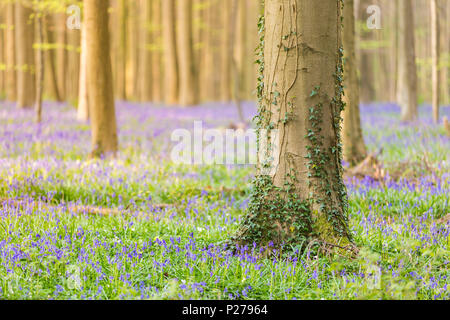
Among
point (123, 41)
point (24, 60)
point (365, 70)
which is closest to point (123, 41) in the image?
point (123, 41)

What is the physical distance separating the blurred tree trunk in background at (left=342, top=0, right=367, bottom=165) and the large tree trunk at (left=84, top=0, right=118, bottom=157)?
14.2 ft

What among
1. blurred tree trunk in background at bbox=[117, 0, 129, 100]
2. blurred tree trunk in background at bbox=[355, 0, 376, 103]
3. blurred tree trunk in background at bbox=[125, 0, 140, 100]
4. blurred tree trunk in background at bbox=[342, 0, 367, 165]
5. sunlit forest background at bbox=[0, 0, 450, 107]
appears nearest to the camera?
blurred tree trunk in background at bbox=[342, 0, 367, 165]

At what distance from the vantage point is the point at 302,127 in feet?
14.7

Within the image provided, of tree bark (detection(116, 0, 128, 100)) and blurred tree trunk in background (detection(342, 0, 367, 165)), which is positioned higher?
tree bark (detection(116, 0, 128, 100))

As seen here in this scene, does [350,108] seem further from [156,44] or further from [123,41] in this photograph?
[156,44]

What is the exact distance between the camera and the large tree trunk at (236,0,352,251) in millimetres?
4457

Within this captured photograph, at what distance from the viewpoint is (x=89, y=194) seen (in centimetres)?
690

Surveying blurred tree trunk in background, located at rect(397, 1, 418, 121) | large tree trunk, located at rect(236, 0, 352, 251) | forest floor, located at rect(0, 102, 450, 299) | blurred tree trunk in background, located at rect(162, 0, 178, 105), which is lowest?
forest floor, located at rect(0, 102, 450, 299)

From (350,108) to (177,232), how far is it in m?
4.68

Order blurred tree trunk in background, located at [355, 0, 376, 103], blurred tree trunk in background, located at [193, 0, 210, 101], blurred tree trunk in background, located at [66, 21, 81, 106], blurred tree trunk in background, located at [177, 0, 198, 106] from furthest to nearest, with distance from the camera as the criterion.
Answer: blurred tree trunk in background, located at [193, 0, 210, 101], blurred tree trunk in background, located at [66, 21, 81, 106], blurred tree trunk in background, located at [355, 0, 376, 103], blurred tree trunk in background, located at [177, 0, 198, 106]

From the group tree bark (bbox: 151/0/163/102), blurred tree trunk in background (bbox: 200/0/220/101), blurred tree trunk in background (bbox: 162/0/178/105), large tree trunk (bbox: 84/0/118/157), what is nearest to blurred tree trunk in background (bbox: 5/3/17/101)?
blurred tree trunk in background (bbox: 162/0/178/105)

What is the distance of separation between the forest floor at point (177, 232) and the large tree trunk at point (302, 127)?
32cm

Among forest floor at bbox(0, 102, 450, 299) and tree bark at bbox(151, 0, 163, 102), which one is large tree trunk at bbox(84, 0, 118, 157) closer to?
forest floor at bbox(0, 102, 450, 299)

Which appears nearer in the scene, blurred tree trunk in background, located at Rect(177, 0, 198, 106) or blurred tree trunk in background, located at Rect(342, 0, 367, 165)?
blurred tree trunk in background, located at Rect(342, 0, 367, 165)
